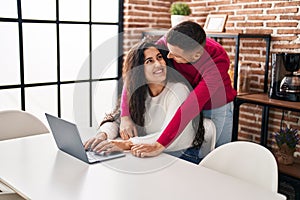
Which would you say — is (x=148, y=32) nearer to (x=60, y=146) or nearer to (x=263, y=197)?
(x=60, y=146)

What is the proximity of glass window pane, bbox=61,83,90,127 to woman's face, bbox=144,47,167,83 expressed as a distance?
1.38 meters

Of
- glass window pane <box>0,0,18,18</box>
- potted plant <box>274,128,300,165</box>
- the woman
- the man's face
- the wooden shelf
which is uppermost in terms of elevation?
glass window pane <box>0,0,18,18</box>

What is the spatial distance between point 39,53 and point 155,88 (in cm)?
137

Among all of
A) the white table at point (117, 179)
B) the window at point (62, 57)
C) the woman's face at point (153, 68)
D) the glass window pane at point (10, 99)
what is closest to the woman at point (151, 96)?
the woman's face at point (153, 68)

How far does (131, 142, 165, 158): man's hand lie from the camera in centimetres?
170

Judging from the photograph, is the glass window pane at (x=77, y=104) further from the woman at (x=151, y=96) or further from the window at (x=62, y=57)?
the woman at (x=151, y=96)

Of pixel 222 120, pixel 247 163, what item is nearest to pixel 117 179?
pixel 247 163

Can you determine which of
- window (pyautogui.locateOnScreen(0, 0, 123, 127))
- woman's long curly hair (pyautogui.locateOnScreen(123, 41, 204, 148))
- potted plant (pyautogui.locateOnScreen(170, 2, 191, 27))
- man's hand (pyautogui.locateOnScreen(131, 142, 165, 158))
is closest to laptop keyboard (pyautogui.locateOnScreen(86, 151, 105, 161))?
man's hand (pyautogui.locateOnScreen(131, 142, 165, 158))

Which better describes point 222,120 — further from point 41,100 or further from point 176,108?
point 41,100

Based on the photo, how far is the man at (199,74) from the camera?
2029 mm

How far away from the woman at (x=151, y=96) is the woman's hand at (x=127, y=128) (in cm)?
3

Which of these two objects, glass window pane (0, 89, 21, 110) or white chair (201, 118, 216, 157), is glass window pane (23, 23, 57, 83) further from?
white chair (201, 118, 216, 157)

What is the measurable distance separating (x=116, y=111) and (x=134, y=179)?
82 cm

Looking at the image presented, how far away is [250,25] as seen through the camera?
3.14m
